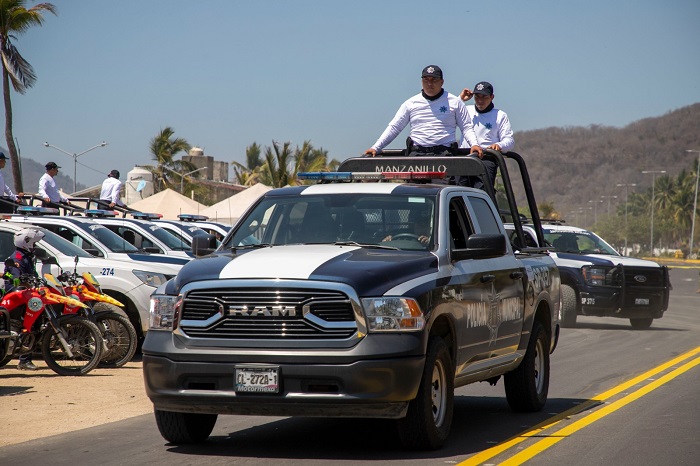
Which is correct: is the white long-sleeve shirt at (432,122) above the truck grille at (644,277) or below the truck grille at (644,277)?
above

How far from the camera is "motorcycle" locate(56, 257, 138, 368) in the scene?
48.7 feet

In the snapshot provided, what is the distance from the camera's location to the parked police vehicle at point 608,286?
2356 centimetres

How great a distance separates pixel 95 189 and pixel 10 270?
253ft

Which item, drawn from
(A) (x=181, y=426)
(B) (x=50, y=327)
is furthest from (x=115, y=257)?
(A) (x=181, y=426)

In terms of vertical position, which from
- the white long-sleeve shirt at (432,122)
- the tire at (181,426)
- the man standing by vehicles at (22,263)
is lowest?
the tire at (181,426)

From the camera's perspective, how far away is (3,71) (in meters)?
45.5

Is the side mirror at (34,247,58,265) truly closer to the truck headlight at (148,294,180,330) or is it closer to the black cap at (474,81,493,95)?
the black cap at (474,81,493,95)

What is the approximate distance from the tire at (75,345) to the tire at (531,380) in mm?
5578

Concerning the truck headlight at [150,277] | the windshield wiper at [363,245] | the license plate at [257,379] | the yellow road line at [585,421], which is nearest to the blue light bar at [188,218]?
the truck headlight at [150,277]

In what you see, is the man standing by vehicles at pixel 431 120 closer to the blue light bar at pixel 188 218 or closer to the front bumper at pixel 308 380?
the front bumper at pixel 308 380

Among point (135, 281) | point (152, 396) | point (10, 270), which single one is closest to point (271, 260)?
point (152, 396)

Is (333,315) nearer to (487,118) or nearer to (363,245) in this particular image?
(363,245)

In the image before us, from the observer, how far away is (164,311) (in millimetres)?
8445

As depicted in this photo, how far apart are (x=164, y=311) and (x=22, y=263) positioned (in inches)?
270
